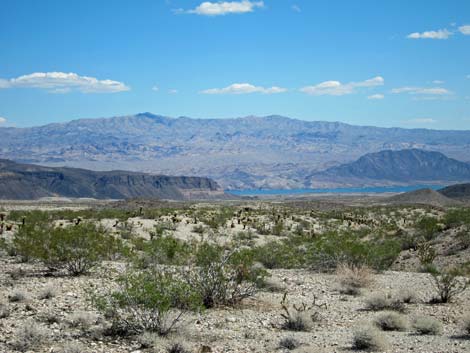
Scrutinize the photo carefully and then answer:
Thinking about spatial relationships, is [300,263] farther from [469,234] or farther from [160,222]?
[160,222]

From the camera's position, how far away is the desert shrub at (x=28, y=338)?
30.9ft

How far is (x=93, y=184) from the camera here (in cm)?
17850

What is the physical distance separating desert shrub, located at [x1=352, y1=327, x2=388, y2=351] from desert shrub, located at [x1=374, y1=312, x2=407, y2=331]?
1.46 meters

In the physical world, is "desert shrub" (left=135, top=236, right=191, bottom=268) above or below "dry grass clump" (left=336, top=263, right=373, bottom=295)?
above

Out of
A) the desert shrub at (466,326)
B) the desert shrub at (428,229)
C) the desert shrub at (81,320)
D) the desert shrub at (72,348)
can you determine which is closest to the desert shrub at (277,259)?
the desert shrub at (466,326)

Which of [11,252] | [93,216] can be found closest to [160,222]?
[93,216]

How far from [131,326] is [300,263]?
1077 centimetres

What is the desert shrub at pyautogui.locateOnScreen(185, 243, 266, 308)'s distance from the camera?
43.6 feet

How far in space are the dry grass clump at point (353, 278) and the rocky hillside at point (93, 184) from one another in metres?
137

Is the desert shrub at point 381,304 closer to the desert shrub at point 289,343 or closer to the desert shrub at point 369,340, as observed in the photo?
the desert shrub at point 369,340

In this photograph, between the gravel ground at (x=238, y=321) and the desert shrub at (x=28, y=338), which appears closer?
the desert shrub at (x=28, y=338)

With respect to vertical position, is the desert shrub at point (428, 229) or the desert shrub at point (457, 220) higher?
the desert shrub at point (457, 220)

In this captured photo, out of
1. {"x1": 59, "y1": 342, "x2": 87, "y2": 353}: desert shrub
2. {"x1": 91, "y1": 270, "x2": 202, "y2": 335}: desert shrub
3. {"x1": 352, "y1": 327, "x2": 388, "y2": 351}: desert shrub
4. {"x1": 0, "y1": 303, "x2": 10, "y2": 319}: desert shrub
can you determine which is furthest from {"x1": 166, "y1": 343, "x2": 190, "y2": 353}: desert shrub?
{"x1": 0, "y1": 303, "x2": 10, "y2": 319}: desert shrub

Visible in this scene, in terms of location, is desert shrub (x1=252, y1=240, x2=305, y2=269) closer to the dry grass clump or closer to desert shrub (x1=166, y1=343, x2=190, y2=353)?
the dry grass clump
